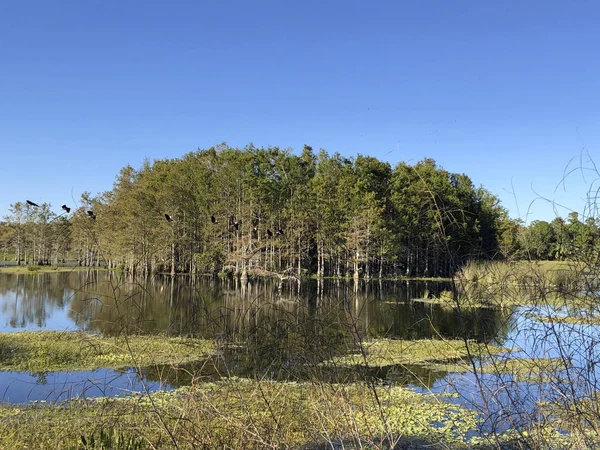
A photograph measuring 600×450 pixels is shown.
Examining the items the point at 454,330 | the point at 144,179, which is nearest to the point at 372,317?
the point at 454,330

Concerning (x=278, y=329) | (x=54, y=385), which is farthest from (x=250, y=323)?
(x=54, y=385)

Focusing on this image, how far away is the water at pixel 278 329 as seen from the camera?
454cm

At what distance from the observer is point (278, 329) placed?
256 inches

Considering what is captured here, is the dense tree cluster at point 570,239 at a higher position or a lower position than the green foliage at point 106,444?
higher

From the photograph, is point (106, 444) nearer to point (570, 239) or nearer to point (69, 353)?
point (570, 239)

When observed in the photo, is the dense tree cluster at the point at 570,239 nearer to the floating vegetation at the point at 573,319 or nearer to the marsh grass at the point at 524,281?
the marsh grass at the point at 524,281

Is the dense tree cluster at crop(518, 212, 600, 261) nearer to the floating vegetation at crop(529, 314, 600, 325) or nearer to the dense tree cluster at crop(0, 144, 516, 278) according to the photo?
the floating vegetation at crop(529, 314, 600, 325)

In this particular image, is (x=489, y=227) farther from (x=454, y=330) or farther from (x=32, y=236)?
(x=32, y=236)

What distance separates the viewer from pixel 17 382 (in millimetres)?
10461

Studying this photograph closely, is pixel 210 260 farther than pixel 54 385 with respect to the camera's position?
Yes

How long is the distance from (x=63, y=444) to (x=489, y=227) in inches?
2562

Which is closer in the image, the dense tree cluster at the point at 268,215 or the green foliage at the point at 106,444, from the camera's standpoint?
the green foliage at the point at 106,444

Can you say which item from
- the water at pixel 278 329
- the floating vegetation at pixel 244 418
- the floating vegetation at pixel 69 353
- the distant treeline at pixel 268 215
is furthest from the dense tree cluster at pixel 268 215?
the floating vegetation at pixel 244 418

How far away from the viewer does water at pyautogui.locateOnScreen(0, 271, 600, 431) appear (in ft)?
14.9
